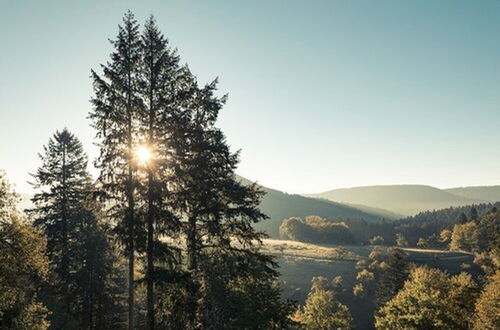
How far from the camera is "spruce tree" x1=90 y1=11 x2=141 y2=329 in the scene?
17.2 metres

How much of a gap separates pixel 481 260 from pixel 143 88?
413 feet

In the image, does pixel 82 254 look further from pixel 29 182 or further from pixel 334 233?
pixel 334 233

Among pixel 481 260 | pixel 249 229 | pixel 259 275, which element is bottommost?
pixel 481 260

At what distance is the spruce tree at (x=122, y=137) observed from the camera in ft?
56.5

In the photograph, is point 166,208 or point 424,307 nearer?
point 166,208

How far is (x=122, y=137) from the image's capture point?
17.4 meters

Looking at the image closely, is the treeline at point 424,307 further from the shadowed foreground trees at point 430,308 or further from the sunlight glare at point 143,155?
the sunlight glare at point 143,155

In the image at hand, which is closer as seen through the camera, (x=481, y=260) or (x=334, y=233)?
(x=481, y=260)

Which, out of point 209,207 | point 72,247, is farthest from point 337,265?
point 209,207

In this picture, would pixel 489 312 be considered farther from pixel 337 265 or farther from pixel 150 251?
pixel 337 265

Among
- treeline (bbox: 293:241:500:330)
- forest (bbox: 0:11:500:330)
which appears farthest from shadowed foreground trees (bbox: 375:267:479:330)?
forest (bbox: 0:11:500:330)

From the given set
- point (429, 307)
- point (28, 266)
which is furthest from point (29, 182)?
point (429, 307)

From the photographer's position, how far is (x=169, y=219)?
17625 millimetres

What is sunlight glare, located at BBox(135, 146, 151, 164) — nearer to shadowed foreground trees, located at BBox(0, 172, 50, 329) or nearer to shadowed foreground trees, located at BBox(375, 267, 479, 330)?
shadowed foreground trees, located at BBox(0, 172, 50, 329)
